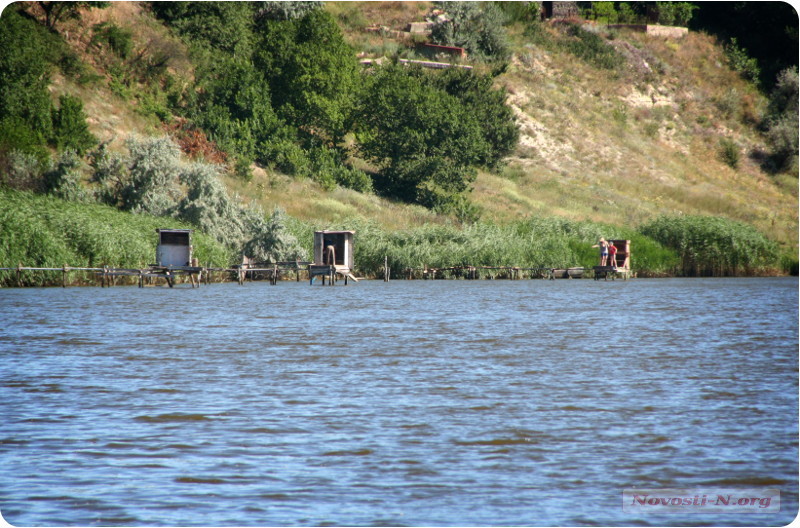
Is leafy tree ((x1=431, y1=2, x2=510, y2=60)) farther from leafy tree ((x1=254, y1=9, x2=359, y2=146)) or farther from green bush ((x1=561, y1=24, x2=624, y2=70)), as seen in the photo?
leafy tree ((x1=254, y1=9, x2=359, y2=146))

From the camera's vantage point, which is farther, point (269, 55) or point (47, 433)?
point (269, 55)

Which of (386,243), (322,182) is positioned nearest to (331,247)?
(386,243)

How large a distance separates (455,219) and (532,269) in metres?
15.7

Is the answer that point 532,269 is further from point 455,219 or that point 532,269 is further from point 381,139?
point 381,139

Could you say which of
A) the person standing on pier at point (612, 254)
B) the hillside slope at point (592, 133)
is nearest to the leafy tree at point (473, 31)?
the hillside slope at point (592, 133)

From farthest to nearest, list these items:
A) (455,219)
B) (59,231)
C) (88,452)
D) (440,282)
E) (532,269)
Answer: (455,219), (532,269), (440,282), (59,231), (88,452)

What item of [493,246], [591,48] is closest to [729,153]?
[591,48]

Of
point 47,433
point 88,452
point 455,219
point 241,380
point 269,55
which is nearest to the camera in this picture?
point 88,452

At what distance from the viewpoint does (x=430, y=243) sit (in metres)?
59.5

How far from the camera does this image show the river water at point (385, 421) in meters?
9.92

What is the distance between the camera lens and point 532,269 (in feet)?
198

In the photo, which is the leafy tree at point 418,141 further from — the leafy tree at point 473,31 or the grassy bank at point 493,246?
the leafy tree at point 473,31

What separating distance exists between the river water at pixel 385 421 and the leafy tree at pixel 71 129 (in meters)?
34.0

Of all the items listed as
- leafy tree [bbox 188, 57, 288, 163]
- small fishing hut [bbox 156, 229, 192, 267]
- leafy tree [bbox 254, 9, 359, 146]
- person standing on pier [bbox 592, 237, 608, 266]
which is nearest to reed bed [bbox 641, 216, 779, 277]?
person standing on pier [bbox 592, 237, 608, 266]
